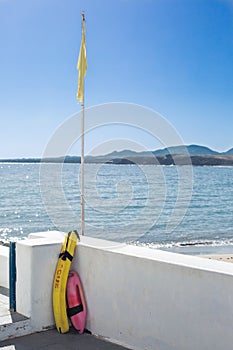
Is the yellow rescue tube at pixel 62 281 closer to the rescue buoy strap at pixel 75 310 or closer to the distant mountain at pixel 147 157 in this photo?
the rescue buoy strap at pixel 75 310

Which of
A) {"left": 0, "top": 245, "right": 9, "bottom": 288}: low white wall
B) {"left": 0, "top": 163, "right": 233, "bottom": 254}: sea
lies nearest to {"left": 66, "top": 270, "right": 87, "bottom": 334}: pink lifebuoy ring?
{"left": 0, "top": 245, "right": 9, "bottom": 288}: low white wall

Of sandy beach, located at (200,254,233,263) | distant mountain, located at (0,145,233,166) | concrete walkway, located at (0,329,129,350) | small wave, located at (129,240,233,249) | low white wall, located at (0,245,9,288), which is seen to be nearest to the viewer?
concrete walkway, located at (0,329,129,350)

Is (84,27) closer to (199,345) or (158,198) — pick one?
(199,345)

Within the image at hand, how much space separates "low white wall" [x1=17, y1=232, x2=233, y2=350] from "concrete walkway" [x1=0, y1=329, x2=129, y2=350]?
0.30 ft

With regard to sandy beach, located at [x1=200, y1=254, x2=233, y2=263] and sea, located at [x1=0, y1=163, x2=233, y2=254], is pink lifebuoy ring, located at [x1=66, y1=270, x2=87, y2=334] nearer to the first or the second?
sea, located at [x1=0, y1=163, x2=233, y2=254]

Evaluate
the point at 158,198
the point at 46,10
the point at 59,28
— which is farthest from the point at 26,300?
the point at 158,198

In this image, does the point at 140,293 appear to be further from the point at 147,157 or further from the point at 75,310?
the point at 147,157

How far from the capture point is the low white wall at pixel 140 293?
120 inches

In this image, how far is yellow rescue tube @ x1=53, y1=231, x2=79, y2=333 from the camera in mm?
3898

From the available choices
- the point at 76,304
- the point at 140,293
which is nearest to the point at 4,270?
the point at 76,304

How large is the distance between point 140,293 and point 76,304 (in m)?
0.68

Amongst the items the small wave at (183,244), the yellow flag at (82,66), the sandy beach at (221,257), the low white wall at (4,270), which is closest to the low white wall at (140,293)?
the low white wall at (4,270)

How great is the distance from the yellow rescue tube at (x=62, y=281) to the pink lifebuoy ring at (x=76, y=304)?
0.13ft

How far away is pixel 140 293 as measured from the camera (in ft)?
11.5
